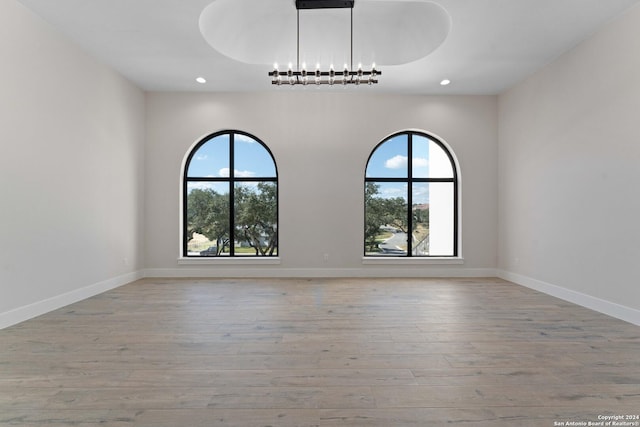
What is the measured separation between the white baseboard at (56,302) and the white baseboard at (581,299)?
5.96 metres

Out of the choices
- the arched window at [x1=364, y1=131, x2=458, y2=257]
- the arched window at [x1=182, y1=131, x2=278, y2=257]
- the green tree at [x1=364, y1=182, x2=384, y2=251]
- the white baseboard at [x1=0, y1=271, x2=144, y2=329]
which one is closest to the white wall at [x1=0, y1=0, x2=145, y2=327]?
the white baseboard at [x1=0, y1=271, x2=144, y2=329]

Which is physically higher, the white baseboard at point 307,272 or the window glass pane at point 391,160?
the window glass pane at point 391,160

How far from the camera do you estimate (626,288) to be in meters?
3.29

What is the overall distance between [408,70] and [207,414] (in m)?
4.61

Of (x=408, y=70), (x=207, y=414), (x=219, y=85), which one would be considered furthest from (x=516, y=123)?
(x=207, y=414)

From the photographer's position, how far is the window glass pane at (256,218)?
570 cm

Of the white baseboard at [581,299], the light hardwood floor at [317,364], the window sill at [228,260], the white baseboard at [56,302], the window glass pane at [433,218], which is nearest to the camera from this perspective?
the light hardwood floor at [317,364]

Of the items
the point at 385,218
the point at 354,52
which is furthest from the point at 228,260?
the point at 354,52

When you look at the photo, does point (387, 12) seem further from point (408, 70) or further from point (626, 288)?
Result: point (626, 288)

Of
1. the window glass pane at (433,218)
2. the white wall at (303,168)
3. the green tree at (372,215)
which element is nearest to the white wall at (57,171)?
the white wall at (303,168)

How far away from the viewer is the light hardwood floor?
1726 millimetres

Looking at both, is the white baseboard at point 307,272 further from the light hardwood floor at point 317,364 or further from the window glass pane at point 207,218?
the light hardwood floor at point 317,364

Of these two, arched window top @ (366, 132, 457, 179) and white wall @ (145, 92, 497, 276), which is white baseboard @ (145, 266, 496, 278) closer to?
white wall @ (145, 92, 497, 276)

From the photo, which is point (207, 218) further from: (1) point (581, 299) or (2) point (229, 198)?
(1) point (581, 299)
